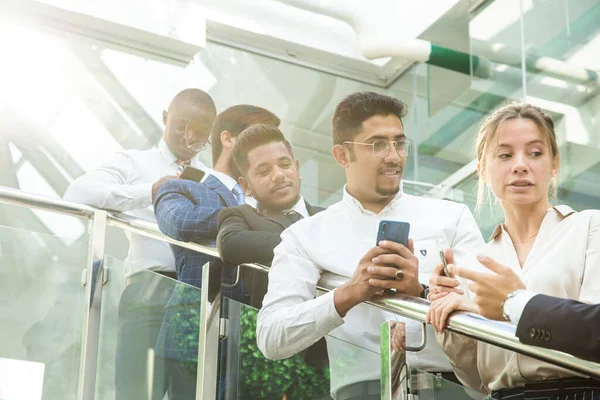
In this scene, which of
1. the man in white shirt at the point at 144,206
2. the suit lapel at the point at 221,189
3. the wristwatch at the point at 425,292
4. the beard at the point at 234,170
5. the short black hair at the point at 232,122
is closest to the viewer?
the wristwatch at the point at 425,292

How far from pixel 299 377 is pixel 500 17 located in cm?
472

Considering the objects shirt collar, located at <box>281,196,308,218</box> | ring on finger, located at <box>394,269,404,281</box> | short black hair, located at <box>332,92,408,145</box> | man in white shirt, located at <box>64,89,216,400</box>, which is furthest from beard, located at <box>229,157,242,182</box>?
ring on finger, located at <box>394,269,404,281</box>

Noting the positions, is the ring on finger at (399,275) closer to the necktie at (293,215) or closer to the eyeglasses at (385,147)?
the eyeglasses at (385,147)

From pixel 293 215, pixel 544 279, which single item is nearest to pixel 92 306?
pixel 293 215

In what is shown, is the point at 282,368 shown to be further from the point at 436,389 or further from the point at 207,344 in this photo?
the point at 436,389

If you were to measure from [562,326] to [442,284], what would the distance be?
1.70 feet

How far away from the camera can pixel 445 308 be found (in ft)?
7.72

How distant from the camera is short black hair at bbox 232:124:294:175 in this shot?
13.9 feet

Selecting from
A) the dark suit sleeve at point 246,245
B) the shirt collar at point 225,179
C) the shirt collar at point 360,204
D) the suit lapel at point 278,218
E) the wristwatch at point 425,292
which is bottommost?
the wristwatch at point 425,292

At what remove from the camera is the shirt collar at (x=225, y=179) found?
4547mm

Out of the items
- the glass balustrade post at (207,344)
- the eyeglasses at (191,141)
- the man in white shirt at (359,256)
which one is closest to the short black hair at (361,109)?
the man in white shirt at (359,256)

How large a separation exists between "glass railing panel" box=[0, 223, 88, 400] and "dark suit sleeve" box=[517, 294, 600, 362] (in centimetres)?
225

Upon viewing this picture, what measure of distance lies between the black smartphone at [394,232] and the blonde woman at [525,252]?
163mm

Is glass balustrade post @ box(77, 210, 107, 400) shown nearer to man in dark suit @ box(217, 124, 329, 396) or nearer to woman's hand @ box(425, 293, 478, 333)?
man in dark suit @ box(217, 124, 329, 396)
